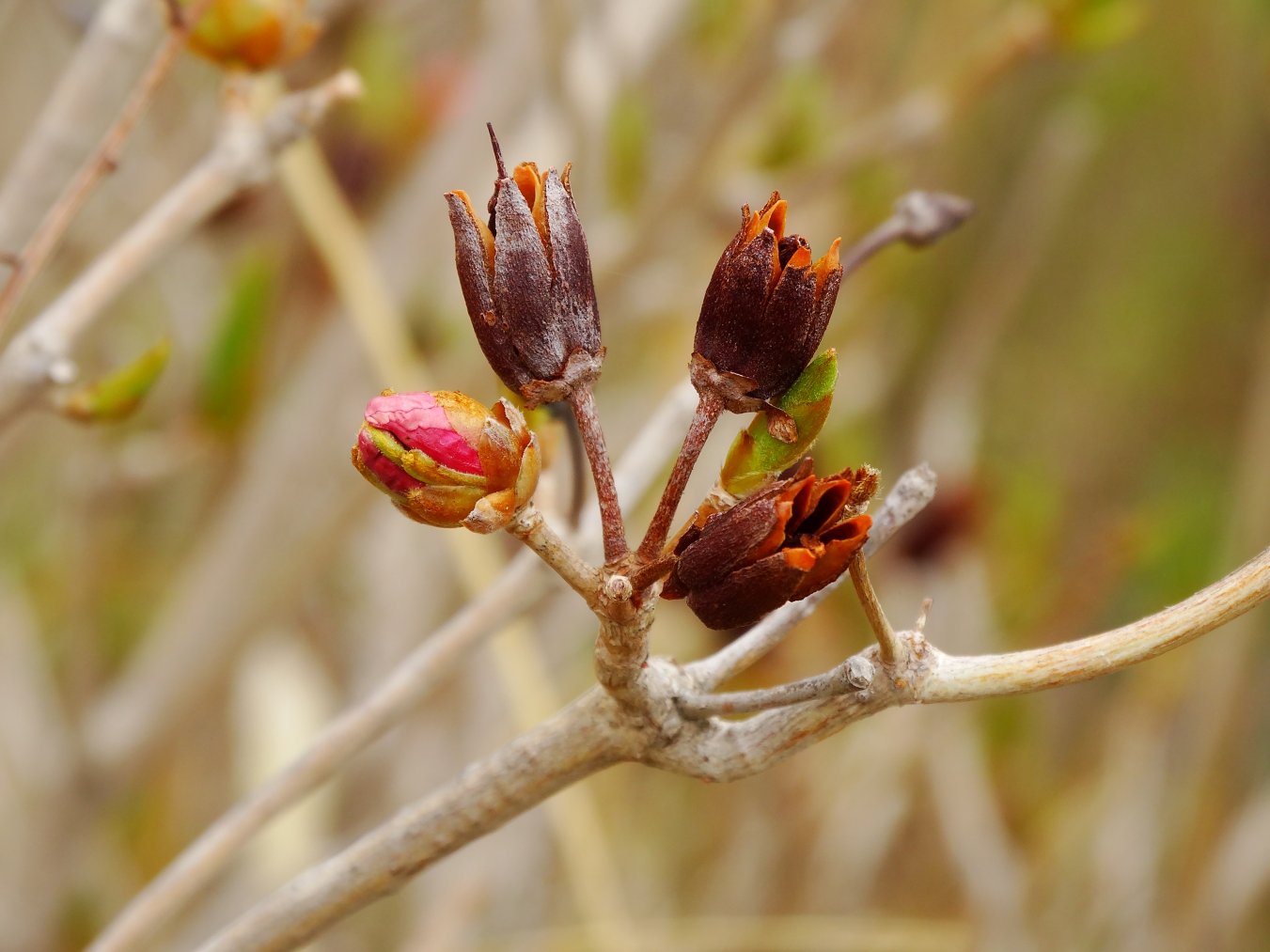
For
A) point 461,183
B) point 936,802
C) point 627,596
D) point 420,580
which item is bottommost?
point 627,596

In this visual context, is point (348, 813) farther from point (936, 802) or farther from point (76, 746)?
point (936, 802)

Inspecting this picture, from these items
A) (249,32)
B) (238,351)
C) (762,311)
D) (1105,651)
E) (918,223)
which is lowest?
(1105,651)

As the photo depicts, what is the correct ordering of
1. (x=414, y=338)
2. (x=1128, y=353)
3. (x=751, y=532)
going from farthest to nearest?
(x=1128, y=353)
(x=414, y=338)
(x=751, y=532)

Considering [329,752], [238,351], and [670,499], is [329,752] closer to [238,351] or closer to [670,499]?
[670,499]

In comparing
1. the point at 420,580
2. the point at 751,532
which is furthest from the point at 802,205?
the point at 751,532

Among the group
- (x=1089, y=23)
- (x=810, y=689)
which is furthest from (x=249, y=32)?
(x=1089, y=23)

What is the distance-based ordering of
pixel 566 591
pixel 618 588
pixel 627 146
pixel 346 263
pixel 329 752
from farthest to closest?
pixel 627 146
pixel 346 263
pixel 566 591
pixel 329 752
pixel 618 588

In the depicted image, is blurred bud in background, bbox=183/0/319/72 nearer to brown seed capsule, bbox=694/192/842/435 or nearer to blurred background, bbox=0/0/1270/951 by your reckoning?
blurred background, bbox=0/0/1270/951

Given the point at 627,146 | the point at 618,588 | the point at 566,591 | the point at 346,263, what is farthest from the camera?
the point at 627,146
